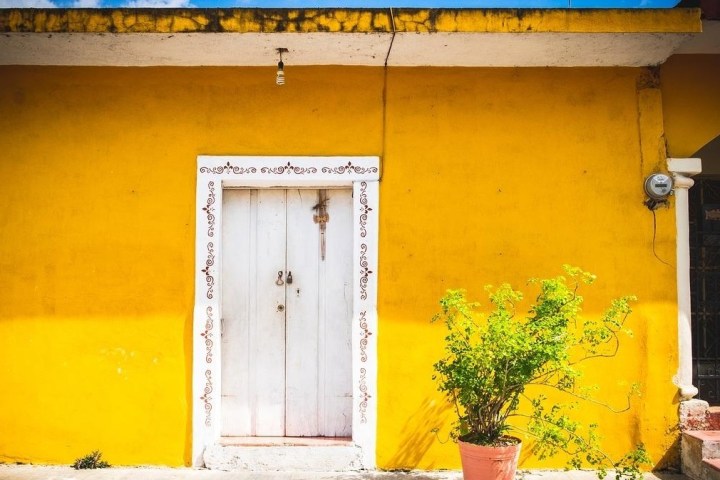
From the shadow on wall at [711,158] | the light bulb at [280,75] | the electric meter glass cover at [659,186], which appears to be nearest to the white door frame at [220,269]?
the light bulb at [280,75]

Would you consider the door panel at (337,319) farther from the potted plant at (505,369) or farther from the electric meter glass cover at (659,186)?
the electric meter glass cover at (659,186)

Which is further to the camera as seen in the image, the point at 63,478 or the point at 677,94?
the point at 677,94

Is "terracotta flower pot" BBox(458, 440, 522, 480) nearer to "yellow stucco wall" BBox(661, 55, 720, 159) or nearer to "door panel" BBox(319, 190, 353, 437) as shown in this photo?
"door panel" BBox(319, 190, 353, 437)

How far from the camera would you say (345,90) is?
495 centimetres

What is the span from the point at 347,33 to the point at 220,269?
1.94 meters

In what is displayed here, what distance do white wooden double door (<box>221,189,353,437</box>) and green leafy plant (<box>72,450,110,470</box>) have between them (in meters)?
0.91

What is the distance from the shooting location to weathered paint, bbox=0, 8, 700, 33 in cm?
438

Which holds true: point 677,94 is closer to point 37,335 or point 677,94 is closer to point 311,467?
point 311,467

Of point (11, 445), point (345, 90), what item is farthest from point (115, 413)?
point (345, 90)

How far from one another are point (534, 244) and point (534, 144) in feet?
2.46

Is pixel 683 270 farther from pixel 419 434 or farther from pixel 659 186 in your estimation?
pixel 419 434

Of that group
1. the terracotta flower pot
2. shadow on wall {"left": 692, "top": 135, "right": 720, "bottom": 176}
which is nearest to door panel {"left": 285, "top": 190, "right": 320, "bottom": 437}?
the terracotta flower pot

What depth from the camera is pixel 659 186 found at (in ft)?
15.8

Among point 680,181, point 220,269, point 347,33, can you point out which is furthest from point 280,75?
point 680,181
